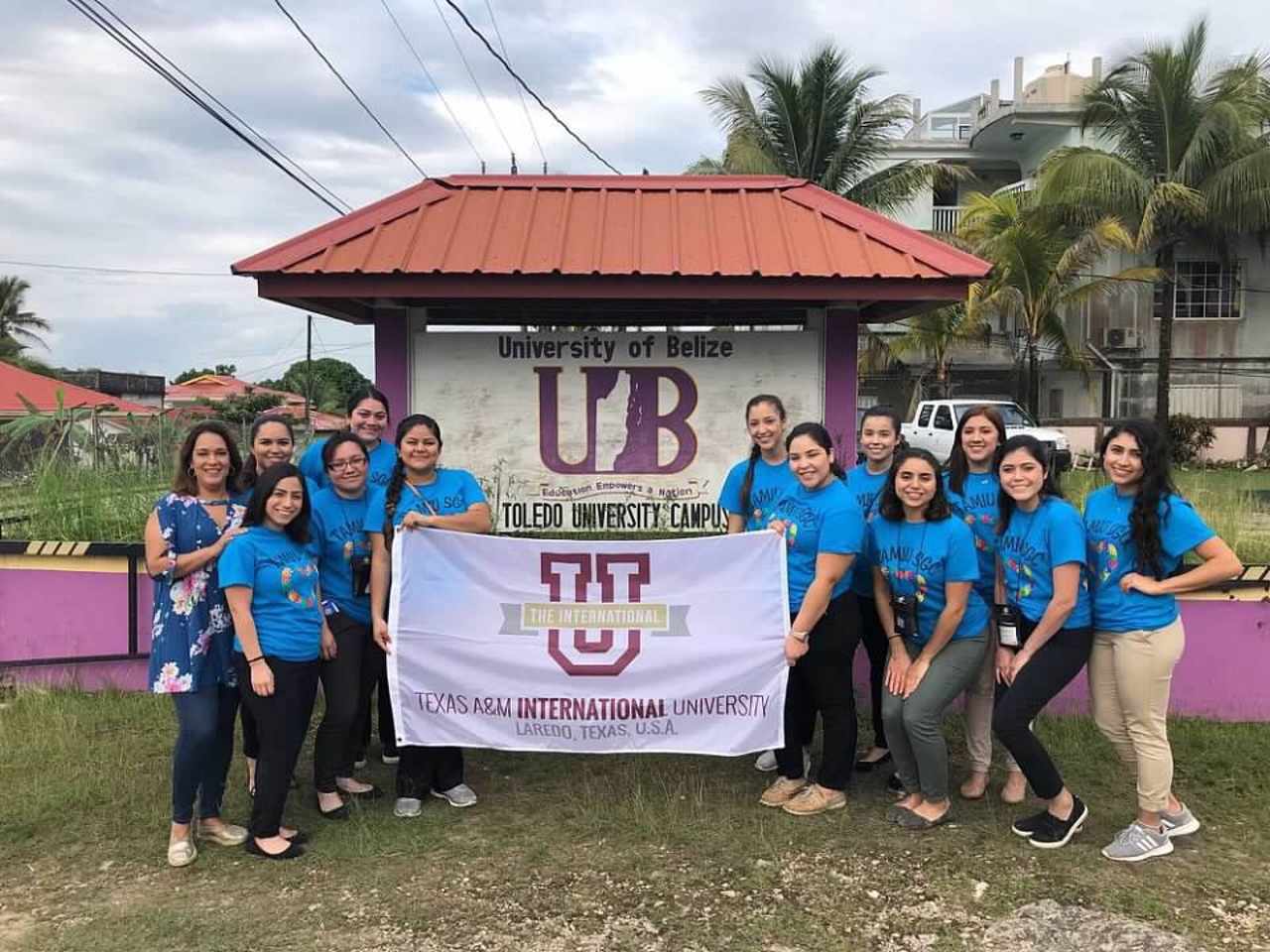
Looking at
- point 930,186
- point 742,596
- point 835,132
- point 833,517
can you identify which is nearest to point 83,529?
point 742,596

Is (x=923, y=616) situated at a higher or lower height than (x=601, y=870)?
higher

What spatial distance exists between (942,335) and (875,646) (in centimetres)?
1751

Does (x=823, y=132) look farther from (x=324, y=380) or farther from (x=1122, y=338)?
(x=324, y=380)

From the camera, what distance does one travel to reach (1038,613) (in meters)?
3.38

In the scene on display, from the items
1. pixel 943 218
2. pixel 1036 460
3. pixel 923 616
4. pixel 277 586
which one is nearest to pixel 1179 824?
pixel 923 616

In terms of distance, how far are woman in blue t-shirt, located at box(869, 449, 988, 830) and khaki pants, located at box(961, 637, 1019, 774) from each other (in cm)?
30

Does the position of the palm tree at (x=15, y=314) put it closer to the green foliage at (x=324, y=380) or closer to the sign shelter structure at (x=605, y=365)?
the green foliage at (x=324, y=380)

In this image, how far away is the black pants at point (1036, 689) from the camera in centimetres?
333

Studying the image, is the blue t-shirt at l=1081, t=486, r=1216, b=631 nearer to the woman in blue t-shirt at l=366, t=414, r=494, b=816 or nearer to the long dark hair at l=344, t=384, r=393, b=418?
the woman in blue t-shirt at l=366, t=414, r=494, b=816

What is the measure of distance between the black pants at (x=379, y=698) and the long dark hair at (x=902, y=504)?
6.87 ft

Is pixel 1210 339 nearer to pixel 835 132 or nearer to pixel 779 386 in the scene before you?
pixel 835 132

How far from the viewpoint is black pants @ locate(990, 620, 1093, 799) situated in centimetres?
333

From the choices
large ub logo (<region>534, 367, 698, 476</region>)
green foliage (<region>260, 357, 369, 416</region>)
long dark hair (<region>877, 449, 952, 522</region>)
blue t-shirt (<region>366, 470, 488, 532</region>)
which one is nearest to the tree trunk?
large ub logo (<region>534, 367, 698, 476</region>)

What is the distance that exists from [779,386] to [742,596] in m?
2.31
